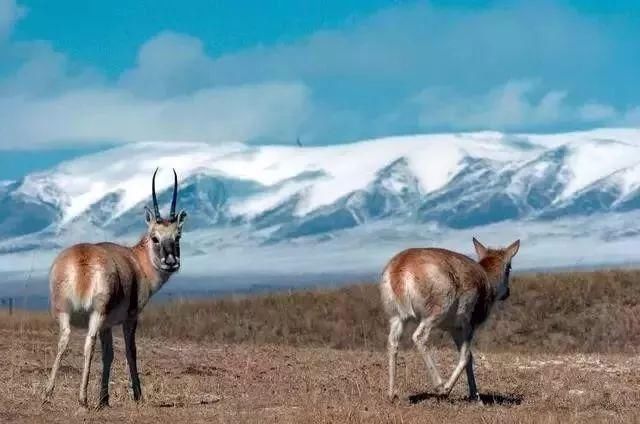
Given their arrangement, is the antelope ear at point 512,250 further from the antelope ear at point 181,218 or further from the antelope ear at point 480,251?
the antelope ear at point 181,218

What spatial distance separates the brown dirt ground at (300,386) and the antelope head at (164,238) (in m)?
2.07

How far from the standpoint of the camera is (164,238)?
2228cm

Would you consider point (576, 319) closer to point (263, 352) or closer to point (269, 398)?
point (263, 352)

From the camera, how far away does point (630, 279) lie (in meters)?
50.1

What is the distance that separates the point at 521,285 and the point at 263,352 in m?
18.8

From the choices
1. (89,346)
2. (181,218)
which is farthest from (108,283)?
(181,218)

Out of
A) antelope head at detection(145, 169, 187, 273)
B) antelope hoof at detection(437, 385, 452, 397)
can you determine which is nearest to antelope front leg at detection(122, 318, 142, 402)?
antelope head at detection(145, 169, 187, 273)

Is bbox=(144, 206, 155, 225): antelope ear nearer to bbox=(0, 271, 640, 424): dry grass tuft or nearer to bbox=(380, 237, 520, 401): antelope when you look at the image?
bbox=(0, 271, 640, 424): dry grass tuft

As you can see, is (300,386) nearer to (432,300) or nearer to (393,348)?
(393,348)

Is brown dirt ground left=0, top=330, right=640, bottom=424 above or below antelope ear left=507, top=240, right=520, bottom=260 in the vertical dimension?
below

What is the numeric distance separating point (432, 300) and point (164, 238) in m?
3.99

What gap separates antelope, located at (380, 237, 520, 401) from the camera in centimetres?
2178

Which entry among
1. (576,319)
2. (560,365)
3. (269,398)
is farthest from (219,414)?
(576,319)

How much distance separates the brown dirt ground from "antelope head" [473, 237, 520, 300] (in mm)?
1727
